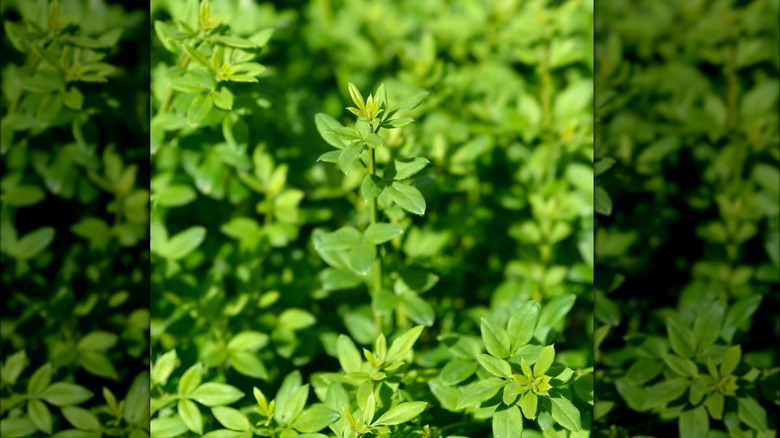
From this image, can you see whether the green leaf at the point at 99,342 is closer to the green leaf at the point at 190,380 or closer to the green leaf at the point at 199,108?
the green leaf at the point at 190,380

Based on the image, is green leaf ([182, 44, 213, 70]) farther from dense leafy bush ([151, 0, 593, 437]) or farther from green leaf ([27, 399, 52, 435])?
green leaf ([27, 399, 52, 435])

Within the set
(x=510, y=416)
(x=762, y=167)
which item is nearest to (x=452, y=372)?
(x=510, y=416)

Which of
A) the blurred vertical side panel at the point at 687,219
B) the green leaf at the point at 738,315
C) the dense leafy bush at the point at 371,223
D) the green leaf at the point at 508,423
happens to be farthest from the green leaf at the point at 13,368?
the green leaf at the point at 738,315

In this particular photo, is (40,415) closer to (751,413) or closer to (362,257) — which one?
(362,257)

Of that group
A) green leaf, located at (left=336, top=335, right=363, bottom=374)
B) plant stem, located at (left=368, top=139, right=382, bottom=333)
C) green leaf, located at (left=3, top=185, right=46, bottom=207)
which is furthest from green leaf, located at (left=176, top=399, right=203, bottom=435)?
green leaf, located at (left=3, top=185, right=46, bottom=207)

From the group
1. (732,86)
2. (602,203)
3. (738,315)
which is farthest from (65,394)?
→ (732,86)

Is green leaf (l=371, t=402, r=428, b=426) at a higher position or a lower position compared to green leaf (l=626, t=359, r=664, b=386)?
higher
